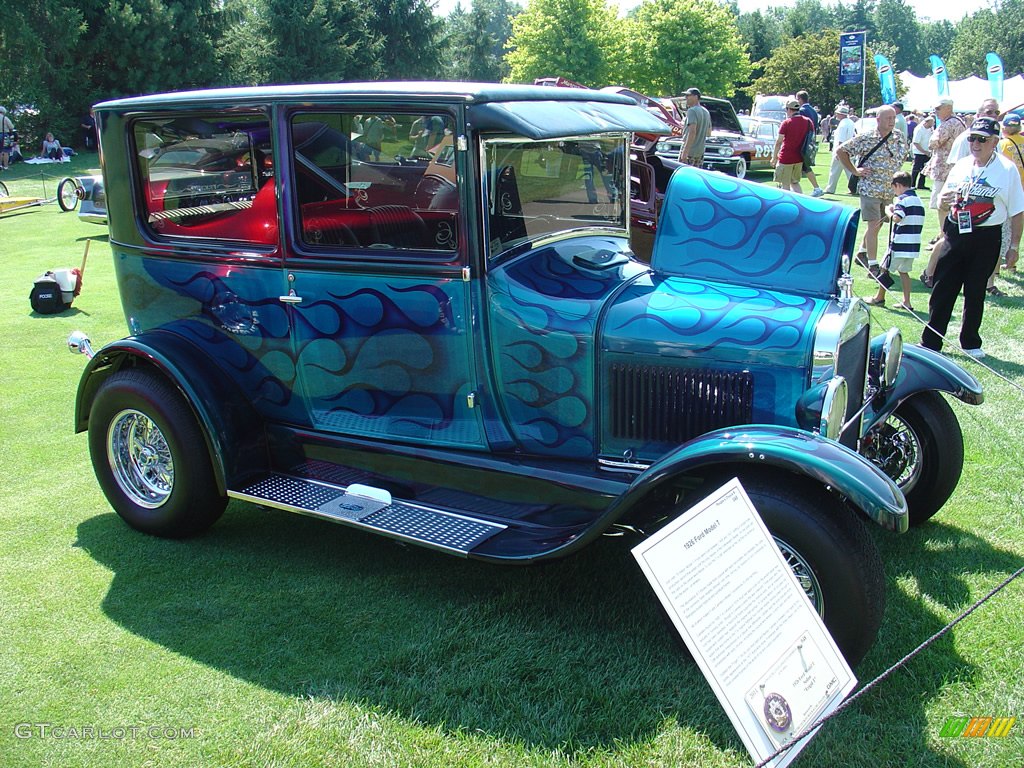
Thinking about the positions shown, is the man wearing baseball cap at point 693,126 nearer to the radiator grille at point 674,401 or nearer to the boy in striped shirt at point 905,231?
the boy in striped shirt at point 905,231

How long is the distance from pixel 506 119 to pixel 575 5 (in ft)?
133

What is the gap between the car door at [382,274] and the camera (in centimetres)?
320

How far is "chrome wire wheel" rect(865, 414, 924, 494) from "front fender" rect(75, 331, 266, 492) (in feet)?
9.26

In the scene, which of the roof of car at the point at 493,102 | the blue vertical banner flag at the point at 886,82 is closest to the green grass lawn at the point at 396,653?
the roof of car at the point at 493,102

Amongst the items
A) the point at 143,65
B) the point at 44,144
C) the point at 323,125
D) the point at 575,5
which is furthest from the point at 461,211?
the point at 575,5

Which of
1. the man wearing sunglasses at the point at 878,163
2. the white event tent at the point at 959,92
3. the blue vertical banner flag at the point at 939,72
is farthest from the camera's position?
the white event tent at the point at 959,92

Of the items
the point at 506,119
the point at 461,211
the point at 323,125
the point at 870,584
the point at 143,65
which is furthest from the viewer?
the point at 143,65

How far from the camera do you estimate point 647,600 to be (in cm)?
329

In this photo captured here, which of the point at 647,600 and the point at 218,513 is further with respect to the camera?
the point at 218,513

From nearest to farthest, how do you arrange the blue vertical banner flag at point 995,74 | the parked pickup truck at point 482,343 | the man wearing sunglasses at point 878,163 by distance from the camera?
1. the parked pickup truck at point 482,343
2. the man wearing sunglasses at point 878,163
3. the blue vertical banner flag at point 995,74

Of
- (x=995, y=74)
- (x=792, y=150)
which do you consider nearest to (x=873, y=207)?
(x=792, y=150)

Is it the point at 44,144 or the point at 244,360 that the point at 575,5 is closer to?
the point at 44,144
